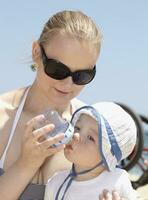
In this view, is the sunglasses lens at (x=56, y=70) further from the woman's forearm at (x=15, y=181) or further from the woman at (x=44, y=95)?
the woman's forearm at (x=15, y=181)

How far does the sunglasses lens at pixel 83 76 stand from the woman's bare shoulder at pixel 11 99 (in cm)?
56

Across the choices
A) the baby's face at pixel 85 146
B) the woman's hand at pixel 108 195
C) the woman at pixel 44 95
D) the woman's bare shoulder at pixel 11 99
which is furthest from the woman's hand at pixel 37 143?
the woman's bare shoulder at pixel 11 99

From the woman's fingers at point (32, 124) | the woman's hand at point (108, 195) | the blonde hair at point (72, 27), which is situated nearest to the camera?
the woman's hand at point (108, 195)

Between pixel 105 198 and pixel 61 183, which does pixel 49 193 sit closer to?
pixel 61 183

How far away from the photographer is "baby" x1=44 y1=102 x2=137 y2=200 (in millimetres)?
3260

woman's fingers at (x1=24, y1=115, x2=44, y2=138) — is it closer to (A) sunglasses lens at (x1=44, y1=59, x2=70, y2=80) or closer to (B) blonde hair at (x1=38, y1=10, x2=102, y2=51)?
(A) sunglasses lens at (x1=44, y1=59, x2=70, y2=80)

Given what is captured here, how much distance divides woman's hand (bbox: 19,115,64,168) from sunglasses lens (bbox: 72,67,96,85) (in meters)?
0.47

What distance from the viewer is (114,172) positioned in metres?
3.34

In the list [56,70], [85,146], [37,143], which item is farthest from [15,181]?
[56,70]

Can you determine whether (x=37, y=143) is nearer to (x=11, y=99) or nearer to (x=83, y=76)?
(x=83, y=76)

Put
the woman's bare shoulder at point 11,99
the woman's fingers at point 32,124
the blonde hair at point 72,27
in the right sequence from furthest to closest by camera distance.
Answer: the woman's bare shoulder at point 11,99 < the blonde hair at point 72,27 < the woman's fingers at point 32,124

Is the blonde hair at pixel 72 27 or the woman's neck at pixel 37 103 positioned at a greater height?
the blonde hair at pixel 72 27

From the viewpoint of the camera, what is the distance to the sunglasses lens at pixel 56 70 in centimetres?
349

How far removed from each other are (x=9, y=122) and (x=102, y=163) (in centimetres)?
83
